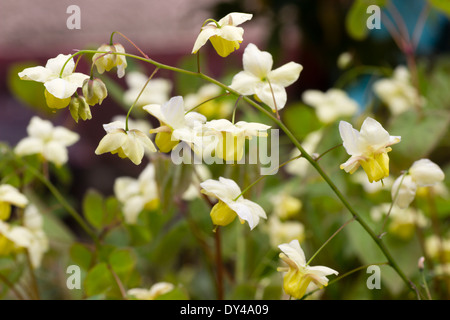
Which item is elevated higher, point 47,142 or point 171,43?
point 171,43

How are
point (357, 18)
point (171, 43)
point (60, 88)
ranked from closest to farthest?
point (60, 88) < point (357, 18) < point (171, 43)

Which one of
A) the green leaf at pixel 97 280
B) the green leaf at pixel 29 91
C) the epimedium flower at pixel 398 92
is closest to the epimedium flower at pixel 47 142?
the green leaf at pixel 97 280

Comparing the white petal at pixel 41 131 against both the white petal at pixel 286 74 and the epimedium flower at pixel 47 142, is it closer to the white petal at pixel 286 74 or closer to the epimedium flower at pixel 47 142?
the epimedium flower at pixel 47 142

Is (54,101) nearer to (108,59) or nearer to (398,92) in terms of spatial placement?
(108,59)

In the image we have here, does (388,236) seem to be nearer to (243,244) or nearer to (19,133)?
(243,244)

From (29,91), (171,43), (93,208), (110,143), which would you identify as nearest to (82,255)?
(93,208)

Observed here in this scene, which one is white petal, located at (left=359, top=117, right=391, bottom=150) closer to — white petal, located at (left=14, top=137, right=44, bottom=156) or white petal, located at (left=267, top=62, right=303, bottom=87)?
white petal, located at (left=267, top=62, right=303, bottom=87)

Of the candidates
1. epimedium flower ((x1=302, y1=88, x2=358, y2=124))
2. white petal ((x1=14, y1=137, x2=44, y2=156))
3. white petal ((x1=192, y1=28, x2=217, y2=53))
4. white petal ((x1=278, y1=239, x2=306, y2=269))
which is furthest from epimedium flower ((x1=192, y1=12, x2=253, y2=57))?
epimedium flower ((x1=302, y1=88, x2=358, y2=124))
